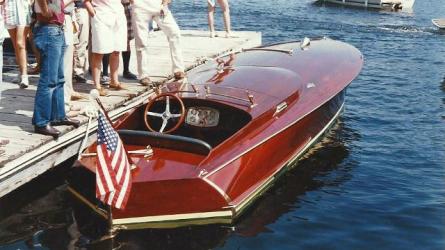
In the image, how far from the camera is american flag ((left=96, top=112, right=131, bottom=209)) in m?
4.73

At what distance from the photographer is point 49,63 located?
575cm

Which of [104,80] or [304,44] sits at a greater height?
[304,44]

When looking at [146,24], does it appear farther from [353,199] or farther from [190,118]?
[353,199]

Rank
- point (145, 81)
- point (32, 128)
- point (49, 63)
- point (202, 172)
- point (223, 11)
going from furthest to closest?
point (223, 11)
point (145, 81)
point (32, 128)
point (49, 63)
point (202, 172)

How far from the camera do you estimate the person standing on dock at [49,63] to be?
5660 mm

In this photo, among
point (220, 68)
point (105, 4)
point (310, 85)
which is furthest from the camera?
point (220, 68)

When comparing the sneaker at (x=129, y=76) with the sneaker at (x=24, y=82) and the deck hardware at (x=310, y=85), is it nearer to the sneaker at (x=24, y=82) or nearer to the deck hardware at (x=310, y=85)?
the sneaker at (x=24, y=82)

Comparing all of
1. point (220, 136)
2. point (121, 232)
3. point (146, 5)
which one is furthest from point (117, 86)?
point (121, 232)

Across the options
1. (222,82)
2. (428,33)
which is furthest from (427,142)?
(428,33)

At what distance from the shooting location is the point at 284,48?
28.8 ft

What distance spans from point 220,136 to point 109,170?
5.45ft

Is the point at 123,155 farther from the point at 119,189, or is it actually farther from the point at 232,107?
the point at 232,107

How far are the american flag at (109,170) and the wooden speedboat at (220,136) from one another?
21cm

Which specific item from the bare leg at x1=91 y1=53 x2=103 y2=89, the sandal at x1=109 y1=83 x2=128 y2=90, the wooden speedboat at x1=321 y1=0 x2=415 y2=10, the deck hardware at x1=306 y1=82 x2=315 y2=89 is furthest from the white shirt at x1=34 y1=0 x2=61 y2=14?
the wooden speedboat at x1=321 y1=0 x2=415 y2=10
